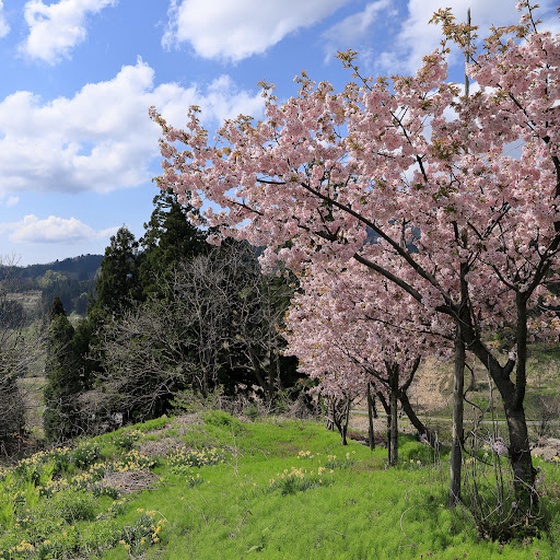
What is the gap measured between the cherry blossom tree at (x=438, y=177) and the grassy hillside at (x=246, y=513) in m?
1.25

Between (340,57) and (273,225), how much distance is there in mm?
2401

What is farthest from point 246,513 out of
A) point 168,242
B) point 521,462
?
point 168,242

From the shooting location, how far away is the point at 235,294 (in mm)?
24500

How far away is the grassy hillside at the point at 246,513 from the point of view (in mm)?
5707

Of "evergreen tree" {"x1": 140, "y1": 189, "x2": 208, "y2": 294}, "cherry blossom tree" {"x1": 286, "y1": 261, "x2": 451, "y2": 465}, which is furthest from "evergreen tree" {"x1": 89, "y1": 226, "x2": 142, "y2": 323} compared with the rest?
"cherry blossom tree" {"x1": 286, "y1": 261, "x2": 451, "y2": 465}

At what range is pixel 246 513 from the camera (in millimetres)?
7211

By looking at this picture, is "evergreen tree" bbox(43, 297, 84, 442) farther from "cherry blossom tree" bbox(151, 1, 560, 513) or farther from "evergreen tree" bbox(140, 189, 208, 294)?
"cherry blossom tree" bbox(151, 1, 560, 513)

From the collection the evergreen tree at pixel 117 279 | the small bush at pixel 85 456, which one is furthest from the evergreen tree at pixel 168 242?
the small bush at pixel 85 456

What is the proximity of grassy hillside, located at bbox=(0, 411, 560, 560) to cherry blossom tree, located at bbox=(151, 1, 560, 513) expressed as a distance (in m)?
1.25

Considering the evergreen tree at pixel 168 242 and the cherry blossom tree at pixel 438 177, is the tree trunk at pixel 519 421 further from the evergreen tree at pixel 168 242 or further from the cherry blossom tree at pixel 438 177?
the evergreen tree at pixel 168 242

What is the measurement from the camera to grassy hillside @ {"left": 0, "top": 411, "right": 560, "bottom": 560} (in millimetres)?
5707

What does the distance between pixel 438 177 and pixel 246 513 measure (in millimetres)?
5831

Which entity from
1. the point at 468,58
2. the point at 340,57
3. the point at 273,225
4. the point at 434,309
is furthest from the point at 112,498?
the point at 468,58

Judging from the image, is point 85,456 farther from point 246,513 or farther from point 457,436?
point 457,436
